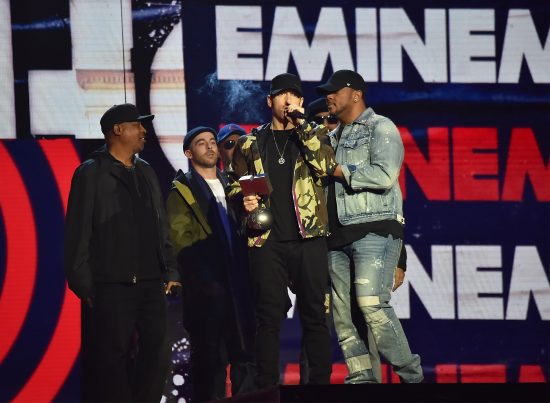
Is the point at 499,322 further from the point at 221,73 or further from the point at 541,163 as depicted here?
the point at 221,73

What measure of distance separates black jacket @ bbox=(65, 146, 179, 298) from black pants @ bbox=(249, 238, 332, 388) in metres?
0.55

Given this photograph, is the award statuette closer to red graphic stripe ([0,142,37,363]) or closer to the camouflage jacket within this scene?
the camouflage jacket

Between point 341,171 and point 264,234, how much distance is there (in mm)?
451

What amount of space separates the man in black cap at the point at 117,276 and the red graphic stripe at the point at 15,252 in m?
1.12

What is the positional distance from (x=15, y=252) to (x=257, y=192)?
1903 mm

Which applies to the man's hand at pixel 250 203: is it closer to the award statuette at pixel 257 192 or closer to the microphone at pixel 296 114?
the award statuette at pixel 257 192

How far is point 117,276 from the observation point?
4734 millimetres

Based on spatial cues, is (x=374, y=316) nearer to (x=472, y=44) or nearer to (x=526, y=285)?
(x=526, y=285)

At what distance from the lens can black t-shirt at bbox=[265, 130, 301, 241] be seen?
182 inches

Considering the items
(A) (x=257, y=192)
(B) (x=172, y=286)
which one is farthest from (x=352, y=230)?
(B) (x=172, y=286)

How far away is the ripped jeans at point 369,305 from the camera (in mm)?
4652

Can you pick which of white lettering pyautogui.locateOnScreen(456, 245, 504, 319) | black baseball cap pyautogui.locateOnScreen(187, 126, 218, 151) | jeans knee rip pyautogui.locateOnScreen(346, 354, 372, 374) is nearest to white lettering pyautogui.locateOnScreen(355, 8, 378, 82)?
black baseball cap pyautogui.locateOnScreen(187, 126, 218, 151)

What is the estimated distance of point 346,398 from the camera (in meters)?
4.25

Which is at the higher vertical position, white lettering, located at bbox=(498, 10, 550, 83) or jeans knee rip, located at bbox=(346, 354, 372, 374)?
white lettering, located at bbox=(498, 10, 550, 83)
